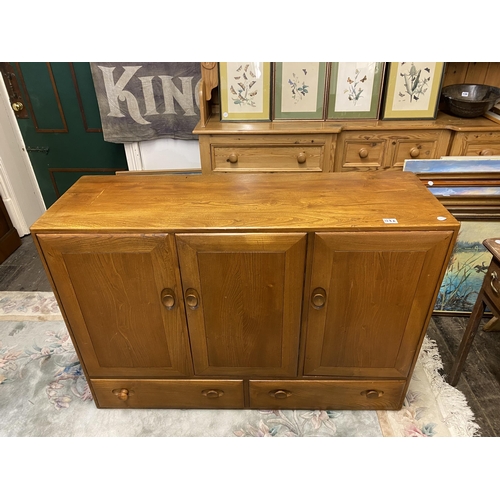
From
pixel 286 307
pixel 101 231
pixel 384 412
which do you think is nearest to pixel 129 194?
pixel 101 231

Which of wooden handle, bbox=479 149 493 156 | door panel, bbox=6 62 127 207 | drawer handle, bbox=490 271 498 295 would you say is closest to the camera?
drawer handle, bbox=490 271 498 295

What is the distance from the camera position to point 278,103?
2.16 meters

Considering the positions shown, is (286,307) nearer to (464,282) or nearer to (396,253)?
(396,253)

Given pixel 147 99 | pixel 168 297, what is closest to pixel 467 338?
pixel 168 297

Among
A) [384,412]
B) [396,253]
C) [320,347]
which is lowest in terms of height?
[384,412]

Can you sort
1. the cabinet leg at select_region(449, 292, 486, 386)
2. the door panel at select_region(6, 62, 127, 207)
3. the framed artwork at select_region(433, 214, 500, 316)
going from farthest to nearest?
1. the door panel at select_region(6, 62, 127, 207)
2. the framed artwork at select_region(433, 214, 500, 316)
3. the cabinet leg at select_region(449, 292, 486, 386)

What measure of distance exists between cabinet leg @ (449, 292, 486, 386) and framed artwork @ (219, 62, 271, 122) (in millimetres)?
1489

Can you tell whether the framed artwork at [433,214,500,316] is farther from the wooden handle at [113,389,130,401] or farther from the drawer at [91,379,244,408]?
the wooden handle at [113,389,130,401]

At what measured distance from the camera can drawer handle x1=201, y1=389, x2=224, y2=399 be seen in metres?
1.60

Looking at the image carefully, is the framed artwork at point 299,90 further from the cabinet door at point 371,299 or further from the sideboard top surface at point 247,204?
the cabinet door at point 371,299

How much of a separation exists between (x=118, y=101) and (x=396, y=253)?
223 centimetres

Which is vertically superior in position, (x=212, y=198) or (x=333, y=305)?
(x=212, y=198)

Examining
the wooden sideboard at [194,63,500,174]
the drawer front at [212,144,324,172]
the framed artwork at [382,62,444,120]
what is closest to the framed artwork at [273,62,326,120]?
the wooden sideboard at [194,63,500,174]

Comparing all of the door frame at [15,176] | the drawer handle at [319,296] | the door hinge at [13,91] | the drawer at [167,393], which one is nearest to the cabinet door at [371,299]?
the drawer handle at [319,296]
